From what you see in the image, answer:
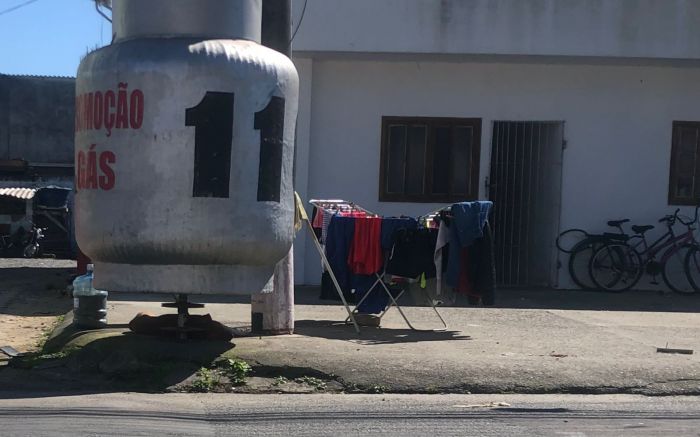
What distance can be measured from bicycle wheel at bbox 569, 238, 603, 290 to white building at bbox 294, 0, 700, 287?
222mm

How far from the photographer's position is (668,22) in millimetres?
12688

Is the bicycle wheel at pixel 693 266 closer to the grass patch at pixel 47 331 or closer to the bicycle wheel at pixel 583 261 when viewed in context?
the bicycle wheel at pixel 583 261

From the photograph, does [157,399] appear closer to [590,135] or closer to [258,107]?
[258,107]

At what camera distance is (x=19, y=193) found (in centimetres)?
2167

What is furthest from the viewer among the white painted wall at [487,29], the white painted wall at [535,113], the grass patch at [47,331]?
the white painted wall at [535,113]

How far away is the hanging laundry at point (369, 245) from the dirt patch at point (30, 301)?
3.43m

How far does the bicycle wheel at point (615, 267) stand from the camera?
12992 mm

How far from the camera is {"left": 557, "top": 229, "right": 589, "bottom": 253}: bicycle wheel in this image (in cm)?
Result: 1327

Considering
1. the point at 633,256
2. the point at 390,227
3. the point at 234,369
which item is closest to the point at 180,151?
the point at 234,369

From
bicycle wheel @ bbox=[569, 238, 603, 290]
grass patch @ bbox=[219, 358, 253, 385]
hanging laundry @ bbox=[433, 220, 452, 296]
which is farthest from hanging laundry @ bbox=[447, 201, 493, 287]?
bicycle wheel @ bbox=[569, 238, 603, 290]

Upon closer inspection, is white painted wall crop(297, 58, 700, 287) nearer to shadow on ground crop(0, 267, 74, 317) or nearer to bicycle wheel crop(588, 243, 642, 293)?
bicycle wheel crop(588, 243, 642, 293)

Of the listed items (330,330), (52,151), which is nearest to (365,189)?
(330,330)

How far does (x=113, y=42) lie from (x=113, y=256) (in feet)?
6.14

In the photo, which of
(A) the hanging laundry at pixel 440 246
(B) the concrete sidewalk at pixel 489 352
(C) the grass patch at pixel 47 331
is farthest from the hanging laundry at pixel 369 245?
(C) the grass patch at pixel 47 331
